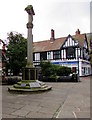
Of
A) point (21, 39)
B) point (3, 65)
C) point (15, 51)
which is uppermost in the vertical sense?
point (21, 39)

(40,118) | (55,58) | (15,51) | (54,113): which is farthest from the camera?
(55,58)

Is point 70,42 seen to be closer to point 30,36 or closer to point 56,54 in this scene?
point 56,54

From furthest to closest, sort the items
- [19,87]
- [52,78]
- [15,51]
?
[52,78] < [15,51] < [19,87]

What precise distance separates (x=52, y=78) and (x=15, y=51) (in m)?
5.48

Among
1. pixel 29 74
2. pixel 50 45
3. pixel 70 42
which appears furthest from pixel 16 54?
pixel 50 45

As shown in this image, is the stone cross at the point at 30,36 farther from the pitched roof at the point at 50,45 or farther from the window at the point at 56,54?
the window at the point at 56,54

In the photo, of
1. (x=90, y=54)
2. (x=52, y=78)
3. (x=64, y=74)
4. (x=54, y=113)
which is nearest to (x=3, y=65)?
(x=52, y=78)

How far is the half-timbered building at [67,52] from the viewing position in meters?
33.8

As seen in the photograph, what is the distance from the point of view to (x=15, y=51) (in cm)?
2075

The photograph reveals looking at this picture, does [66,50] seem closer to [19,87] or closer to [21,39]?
[21,39]

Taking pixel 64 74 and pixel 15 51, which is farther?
pixel 64 74

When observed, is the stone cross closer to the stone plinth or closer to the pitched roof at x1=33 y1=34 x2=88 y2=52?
the stone plinth

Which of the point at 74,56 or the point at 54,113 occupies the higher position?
the point at 74,56

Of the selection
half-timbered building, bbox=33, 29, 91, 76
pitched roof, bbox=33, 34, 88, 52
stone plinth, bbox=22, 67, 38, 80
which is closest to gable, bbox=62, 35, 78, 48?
half-timbered building, bbox=33, 29, 91, 76
